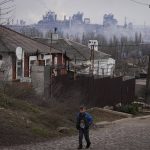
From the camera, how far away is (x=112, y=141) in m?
13.9

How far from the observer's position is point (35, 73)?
2361 cm

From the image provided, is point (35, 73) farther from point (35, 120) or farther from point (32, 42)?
point (32, 42)

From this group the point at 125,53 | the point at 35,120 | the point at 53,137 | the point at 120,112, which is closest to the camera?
the point at 53,137

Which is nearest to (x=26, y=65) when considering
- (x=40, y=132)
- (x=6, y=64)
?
(x=6, y=64)

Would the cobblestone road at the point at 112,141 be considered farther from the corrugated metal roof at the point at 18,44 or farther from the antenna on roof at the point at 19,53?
the corrugated metal roof at the point at 18,44

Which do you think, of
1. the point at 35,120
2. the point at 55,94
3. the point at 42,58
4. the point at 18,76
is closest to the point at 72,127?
the point at 35,120

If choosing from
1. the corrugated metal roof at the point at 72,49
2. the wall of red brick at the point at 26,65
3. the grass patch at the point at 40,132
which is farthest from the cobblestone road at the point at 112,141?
the corrugated metal roof at the point at 72,49

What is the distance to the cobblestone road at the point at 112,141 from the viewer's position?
1233 cm

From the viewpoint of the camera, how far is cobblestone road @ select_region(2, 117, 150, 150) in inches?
485

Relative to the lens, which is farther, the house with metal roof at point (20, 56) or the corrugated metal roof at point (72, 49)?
the corrugated metal roof at point (72, 49)

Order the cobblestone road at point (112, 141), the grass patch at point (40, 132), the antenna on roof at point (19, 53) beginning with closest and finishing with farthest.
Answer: the cobblestone road at point (112, 141) → the grass patch at point (40, 132) → the antenna on roof at point (19, 53)

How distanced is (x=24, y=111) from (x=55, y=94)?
6283 millimetres

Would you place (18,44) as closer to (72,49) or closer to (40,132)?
(40,132)

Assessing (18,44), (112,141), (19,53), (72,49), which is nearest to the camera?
(112,141)
